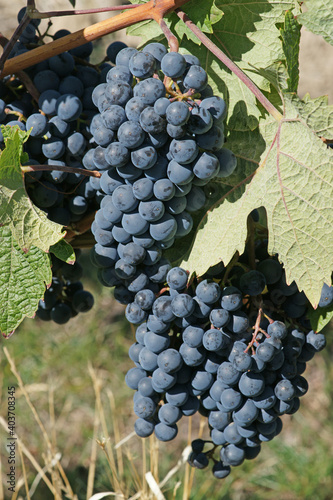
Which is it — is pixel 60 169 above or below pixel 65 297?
above

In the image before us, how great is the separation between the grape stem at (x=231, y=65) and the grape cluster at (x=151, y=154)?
0.04 metres

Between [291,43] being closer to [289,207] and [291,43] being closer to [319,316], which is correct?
[289,207]

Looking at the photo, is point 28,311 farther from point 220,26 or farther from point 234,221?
point 220,26

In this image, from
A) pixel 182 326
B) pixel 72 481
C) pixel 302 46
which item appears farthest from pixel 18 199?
pixel 302 46

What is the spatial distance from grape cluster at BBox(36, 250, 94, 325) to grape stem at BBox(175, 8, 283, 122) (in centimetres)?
44

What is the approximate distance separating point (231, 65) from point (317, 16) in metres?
0.14

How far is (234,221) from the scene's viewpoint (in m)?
0.70

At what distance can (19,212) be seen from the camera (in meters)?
0.69

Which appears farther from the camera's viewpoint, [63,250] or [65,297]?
[65,297]

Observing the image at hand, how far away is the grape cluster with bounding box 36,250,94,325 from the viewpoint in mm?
929

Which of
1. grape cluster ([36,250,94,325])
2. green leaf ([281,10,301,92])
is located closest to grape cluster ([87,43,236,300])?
green leaf ([281,10,301,92])

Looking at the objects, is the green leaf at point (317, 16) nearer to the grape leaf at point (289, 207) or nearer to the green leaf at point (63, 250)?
the grape leaf at point (289, 207)

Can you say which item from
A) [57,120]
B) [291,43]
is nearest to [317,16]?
[291,43]

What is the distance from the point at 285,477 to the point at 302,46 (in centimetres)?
236
